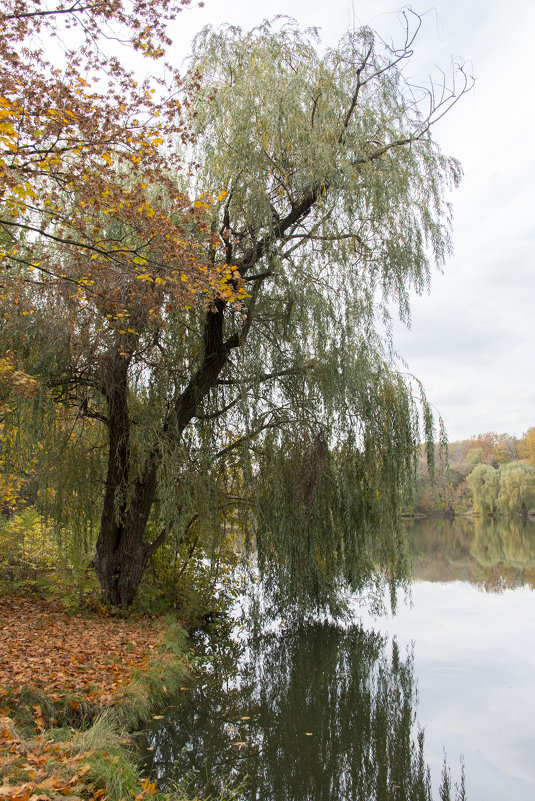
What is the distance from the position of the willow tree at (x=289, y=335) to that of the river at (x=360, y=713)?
1172 mm

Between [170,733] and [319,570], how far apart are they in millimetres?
3088

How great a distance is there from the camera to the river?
4.37 m

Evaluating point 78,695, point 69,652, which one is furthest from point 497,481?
point 78,695

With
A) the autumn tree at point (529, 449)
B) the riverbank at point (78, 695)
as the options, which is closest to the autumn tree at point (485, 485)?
the autumn tree at point (529, 449)

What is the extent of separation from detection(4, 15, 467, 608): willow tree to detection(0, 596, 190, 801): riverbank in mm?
1429

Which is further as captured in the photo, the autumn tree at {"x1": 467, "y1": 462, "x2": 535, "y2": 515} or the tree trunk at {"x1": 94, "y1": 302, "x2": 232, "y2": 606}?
the autumn tree at {"x1": 467, "y1": 462, "x2": 535, "y2": 515}

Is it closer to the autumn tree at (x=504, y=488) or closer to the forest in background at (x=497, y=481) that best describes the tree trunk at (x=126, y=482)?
the forest in background at (x=497, y=481)

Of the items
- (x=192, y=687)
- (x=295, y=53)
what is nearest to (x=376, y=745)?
(x=192, y=687)

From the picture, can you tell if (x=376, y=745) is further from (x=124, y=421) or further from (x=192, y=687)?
(x=124, y=421)

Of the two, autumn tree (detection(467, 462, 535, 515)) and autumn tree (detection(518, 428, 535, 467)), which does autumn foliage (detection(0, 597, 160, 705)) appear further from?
autumn tree (detection(518, 428, 535, 467))

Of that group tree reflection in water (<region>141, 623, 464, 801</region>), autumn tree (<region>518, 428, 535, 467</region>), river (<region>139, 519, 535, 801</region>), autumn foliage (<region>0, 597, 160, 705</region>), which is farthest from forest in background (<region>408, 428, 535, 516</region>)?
autumn foliage (<region>0, 597, 160, 705</region>)

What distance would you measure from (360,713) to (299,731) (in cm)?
82

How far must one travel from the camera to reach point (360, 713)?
570 centimetres

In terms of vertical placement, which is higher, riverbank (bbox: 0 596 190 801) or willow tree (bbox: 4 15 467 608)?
willow tree (bbox: 4 15 467 608)
